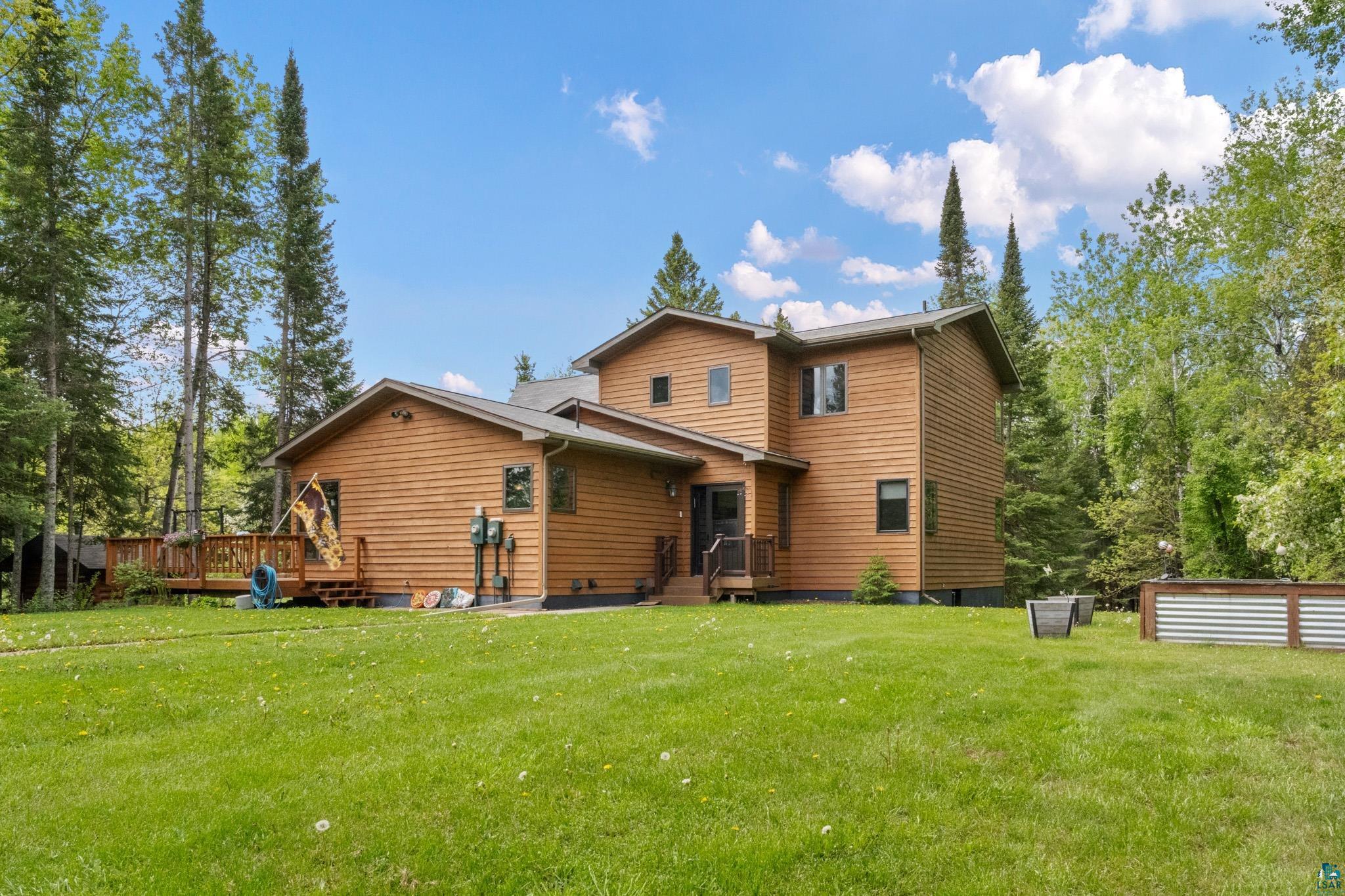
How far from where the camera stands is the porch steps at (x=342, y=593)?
1720 cm

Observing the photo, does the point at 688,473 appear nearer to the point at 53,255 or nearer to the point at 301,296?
the point at 53,255

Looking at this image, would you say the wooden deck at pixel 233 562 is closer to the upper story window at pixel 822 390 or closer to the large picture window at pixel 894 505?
the upper story window at pixel 822 390

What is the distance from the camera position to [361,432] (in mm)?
18672

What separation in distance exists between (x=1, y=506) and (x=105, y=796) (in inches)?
605

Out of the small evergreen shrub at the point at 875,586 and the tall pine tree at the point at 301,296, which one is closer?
the small evergreen shrub at the point at 875,586

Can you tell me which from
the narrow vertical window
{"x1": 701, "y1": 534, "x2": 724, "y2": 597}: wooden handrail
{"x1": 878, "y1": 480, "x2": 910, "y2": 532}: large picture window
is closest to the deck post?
{"x1": 878, "y1": 480, "x2": 910, "y2": 532}: large picture window

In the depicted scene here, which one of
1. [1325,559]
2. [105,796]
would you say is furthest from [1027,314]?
[105,796]

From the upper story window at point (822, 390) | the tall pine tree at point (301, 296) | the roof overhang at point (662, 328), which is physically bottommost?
the upper story window at point (822, 390)

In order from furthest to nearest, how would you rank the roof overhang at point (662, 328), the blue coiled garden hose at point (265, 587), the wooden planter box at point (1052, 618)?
the roof overhang at point (662, 328) → the blue coiled garden hose at point (265, 587) → the wooden planter box at point (1052, 618)

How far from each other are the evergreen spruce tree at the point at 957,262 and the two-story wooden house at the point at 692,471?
70.4ft

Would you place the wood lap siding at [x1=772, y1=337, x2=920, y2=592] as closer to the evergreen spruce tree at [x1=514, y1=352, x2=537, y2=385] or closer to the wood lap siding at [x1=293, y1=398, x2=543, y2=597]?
the wood lap siding at [x1=293, y1=398, x2=543, y2=597]

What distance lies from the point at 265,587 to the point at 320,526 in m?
1.76

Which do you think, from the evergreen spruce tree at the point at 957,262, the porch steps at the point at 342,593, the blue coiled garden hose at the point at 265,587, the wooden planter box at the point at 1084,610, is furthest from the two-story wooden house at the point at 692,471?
the evergreen spruce tree at the point at 957,262

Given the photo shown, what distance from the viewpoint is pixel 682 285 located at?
4341 cm
